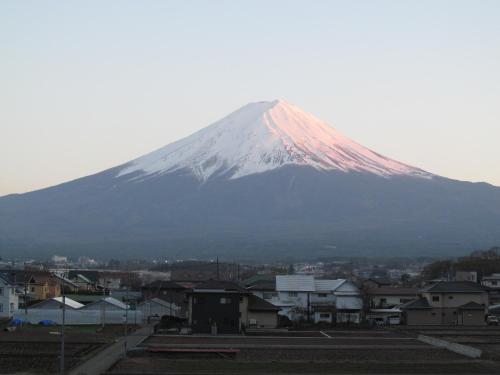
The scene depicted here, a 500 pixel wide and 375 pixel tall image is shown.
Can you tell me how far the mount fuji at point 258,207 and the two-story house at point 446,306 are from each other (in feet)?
240

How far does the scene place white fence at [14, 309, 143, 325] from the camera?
144 feet

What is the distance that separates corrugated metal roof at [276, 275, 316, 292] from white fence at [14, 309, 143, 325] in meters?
9.37

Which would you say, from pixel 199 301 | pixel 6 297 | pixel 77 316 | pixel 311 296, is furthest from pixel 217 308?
pixel 311 296

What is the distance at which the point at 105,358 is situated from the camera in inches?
1046

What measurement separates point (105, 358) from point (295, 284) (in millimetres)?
27748

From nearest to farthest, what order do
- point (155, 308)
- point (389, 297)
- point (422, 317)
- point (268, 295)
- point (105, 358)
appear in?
1. point (105, 358)
2. point (422, 317)
3. point (155, 308)
4. point (268, 295)
5. point (389, 297)

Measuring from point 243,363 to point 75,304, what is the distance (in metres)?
22.6

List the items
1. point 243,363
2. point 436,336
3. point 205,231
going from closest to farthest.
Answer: point 243,363 → point 436,336 → point 205,231

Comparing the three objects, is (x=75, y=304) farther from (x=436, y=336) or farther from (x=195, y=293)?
(x=436, y=336)

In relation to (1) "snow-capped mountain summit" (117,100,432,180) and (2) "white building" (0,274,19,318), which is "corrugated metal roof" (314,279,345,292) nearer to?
(2) "white building" (0,274,19,318)

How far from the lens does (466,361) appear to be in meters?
26.8

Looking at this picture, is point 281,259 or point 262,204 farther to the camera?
point 262,204

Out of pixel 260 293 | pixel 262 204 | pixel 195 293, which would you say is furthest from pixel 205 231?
pixel 195 293

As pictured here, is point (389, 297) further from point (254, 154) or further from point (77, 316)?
point (254, 154)
